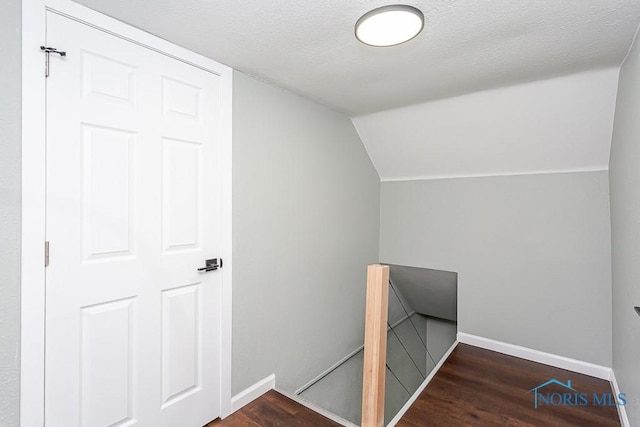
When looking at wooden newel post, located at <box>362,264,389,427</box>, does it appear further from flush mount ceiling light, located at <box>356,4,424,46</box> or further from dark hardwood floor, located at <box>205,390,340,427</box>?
flush mount ceiling light, located at <box>356,4,424,46</box>

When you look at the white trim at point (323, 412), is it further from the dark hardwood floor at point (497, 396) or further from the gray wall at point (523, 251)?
the gray wall at point (523, 251)

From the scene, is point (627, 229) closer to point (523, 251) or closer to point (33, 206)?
point (523, 251)

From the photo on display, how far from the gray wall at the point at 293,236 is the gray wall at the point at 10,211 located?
978 mm

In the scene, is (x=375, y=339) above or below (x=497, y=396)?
above

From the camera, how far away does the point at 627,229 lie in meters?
1.69

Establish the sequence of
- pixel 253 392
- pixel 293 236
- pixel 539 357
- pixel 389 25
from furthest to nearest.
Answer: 1. pixel 539 357
2. pixel 293 236
3. pixel 253 392
4. pixel 389 25

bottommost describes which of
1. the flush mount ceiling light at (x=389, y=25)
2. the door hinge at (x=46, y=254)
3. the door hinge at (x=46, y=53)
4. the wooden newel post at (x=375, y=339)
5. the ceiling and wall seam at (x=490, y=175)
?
the wooden newel post at (x=375, y=339)

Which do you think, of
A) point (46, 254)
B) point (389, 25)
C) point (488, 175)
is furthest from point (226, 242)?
point (488, 175)

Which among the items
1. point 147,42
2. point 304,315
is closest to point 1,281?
point 147,42

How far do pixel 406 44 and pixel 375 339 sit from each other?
150 cm

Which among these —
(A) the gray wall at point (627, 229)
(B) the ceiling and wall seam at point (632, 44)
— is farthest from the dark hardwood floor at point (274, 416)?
(B) the ceiling and wall seam at point (632, 44)

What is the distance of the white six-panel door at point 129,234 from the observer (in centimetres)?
131

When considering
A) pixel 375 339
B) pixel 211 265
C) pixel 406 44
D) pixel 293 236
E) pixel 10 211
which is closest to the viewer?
pixel 10 211

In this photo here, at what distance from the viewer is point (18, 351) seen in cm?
119
